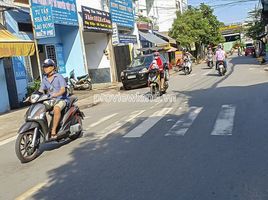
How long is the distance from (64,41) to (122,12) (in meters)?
7.96

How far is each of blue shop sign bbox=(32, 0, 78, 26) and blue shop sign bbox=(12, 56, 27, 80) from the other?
2898 millimetres

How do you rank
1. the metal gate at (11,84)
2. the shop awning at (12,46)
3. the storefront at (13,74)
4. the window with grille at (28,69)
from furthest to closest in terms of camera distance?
the window with grille at (28,69) < the metal gate at (11,84) < the storefront at (13,74) < the shop awning at (12,46)

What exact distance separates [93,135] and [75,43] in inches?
585

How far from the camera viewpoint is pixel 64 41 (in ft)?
75.3

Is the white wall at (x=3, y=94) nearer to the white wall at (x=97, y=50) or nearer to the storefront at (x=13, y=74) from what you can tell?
the storefront at (x=13, y=74)

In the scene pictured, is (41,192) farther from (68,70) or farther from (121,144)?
(68,70)

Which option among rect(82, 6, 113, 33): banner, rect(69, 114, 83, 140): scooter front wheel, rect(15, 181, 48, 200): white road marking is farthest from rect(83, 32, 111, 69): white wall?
rect(15, 181, 48, 200): white road marking

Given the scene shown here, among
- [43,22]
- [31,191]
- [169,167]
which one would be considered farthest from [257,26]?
[31,191]

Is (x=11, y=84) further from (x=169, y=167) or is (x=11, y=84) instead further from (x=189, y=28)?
(x=189, y=28)

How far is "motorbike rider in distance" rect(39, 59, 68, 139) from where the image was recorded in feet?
24.4

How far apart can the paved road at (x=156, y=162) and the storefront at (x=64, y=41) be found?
10808 mm

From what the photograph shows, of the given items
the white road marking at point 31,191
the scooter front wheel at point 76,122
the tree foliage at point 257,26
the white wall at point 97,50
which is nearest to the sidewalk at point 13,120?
the scooter front wheel at point 76,122

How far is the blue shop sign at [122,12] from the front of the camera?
27.8 metres

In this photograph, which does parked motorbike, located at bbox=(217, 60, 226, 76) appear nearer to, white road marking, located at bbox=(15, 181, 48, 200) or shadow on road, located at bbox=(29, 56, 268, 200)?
shadow on road, located at bbox=(29, 56, 268, 200)
